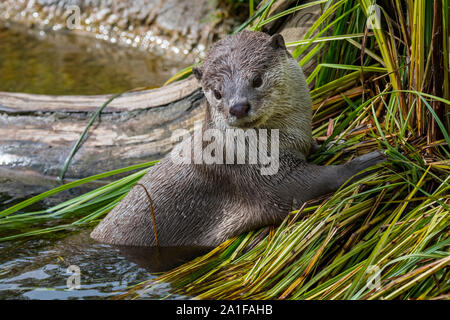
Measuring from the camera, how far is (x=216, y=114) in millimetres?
3062

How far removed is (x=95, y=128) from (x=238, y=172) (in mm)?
2043

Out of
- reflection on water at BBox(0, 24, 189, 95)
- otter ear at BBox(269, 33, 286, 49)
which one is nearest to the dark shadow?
otter ear at BBox(269, 33, 286, 49)

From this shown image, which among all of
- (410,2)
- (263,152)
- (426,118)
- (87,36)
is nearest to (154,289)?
(263,152)

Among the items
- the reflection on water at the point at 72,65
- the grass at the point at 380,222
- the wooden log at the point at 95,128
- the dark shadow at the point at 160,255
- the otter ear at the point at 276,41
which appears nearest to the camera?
the grass at the point at 380,222

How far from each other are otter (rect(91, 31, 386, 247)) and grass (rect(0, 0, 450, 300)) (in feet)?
0.37

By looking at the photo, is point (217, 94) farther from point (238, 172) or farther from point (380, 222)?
point (380, 222)

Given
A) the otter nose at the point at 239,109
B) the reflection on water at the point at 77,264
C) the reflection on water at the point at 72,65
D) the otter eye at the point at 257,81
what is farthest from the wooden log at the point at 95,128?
the otter nose at the point at 239,109

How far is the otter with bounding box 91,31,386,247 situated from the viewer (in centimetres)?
296

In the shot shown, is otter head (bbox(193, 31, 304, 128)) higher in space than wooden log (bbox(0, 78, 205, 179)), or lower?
higher

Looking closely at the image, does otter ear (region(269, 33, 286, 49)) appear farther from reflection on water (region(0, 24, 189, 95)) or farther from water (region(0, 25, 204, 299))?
reflection on water (region(0, 24, 189, 95))

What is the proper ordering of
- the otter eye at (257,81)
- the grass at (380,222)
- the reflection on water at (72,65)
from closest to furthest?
1. the grass at (380,222)
2. the otter eye at (257,81)
3. the reflection on water at (72,65)

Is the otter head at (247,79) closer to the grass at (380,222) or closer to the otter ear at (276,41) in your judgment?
the otter ear at (276,41)

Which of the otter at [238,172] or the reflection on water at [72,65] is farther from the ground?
the reflection on water at [72,65]

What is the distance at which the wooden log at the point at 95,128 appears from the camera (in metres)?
4.68
